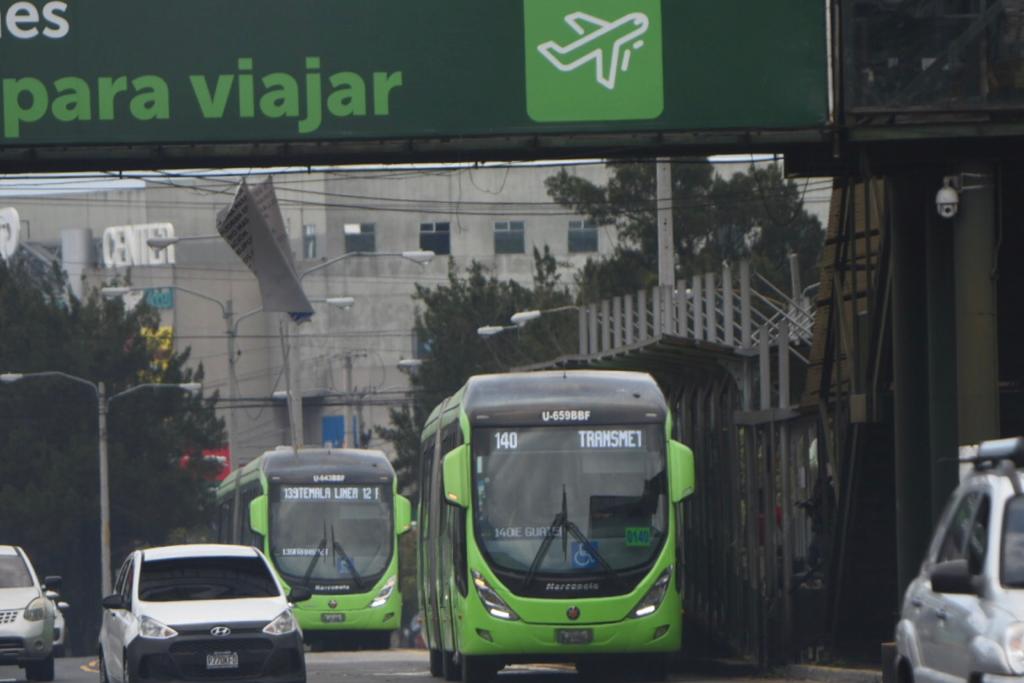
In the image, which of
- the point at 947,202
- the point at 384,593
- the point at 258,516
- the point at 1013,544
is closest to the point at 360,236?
the point at 384,593

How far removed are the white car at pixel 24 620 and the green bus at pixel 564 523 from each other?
6862 millimetres

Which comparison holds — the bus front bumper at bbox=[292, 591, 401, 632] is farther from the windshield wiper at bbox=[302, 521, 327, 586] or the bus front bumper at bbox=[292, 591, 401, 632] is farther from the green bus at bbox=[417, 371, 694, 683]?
the green bus at bbox=[417, 371, 694, 683]

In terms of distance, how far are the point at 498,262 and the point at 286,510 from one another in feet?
192

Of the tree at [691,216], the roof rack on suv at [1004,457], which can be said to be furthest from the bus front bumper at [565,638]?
the tree at [691,216]

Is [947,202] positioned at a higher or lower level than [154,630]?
higher

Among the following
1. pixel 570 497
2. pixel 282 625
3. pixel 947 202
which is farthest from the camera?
pixel 570 497

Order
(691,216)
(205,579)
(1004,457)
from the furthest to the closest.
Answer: (691,216), (205,579), (1004,457)

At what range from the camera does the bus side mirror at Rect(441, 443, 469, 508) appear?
22391mm

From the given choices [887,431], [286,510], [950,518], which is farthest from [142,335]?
[950,518]

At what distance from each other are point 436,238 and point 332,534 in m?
58.0

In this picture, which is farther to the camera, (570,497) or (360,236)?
(360,236)

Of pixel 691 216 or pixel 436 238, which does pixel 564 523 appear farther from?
pixel 436 238

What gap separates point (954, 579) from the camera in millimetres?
10703

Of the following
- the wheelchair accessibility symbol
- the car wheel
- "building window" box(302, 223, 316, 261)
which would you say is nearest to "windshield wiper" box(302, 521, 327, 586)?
the car wheel
